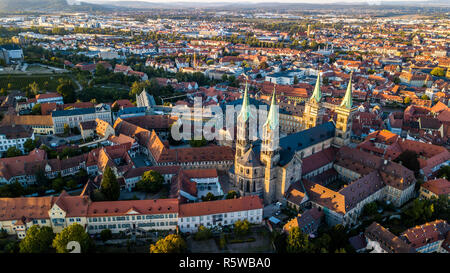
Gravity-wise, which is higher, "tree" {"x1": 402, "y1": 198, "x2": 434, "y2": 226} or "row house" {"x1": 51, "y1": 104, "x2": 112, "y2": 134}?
"row house" {"x1": 51, "y1": 104, "x2": 112, "y2": 134}

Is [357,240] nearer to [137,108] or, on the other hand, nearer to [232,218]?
[232,218]

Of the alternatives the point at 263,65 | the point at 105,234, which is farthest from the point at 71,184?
the point at 263,65

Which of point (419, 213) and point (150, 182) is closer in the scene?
point (419, 213)

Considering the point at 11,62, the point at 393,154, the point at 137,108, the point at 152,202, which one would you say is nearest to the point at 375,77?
the point at 393,154

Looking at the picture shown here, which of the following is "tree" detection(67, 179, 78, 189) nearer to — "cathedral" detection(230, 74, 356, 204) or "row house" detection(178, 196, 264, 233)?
"row house" detection(178, 196, 264, 233)

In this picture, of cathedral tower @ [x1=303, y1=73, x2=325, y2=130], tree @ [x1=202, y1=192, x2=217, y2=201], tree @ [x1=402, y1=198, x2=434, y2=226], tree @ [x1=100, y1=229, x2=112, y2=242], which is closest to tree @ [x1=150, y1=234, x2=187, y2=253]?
tree @ [x1=100, y1=229, x2=112, y2=242]

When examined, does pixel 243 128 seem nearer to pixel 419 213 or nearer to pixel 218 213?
pixel 218 213
